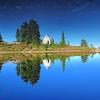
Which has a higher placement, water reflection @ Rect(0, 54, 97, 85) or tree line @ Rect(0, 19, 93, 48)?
tree line @ Rect(0, 19, 93, 48)

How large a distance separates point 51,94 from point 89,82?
4212 mm

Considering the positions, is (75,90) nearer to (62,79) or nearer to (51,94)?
(51,94)

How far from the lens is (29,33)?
7969cm

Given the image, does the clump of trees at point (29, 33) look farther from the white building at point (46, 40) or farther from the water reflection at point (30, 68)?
the water reflection at point (30, 68)

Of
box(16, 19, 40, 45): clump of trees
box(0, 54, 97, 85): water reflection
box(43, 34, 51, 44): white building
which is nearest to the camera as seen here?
box(0, 54, 97, 85): water reflection

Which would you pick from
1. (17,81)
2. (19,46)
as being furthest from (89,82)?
(19,46)

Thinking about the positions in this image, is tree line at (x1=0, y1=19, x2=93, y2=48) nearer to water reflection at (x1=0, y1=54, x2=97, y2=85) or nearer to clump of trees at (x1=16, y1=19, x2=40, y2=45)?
clump of trees at (x1=16, y1=19, x2=40, y2=45)

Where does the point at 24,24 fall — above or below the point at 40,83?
above

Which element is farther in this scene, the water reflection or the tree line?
the tree line

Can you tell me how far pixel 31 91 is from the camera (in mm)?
15570

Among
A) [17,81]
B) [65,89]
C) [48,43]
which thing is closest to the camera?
[65,89]

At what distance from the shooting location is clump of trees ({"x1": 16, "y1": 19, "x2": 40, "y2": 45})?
77.7 m

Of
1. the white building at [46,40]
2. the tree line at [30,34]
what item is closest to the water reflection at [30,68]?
the tree line at [30,34]

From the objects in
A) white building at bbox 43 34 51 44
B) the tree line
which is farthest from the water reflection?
white building at bbox 43 34 51 44
